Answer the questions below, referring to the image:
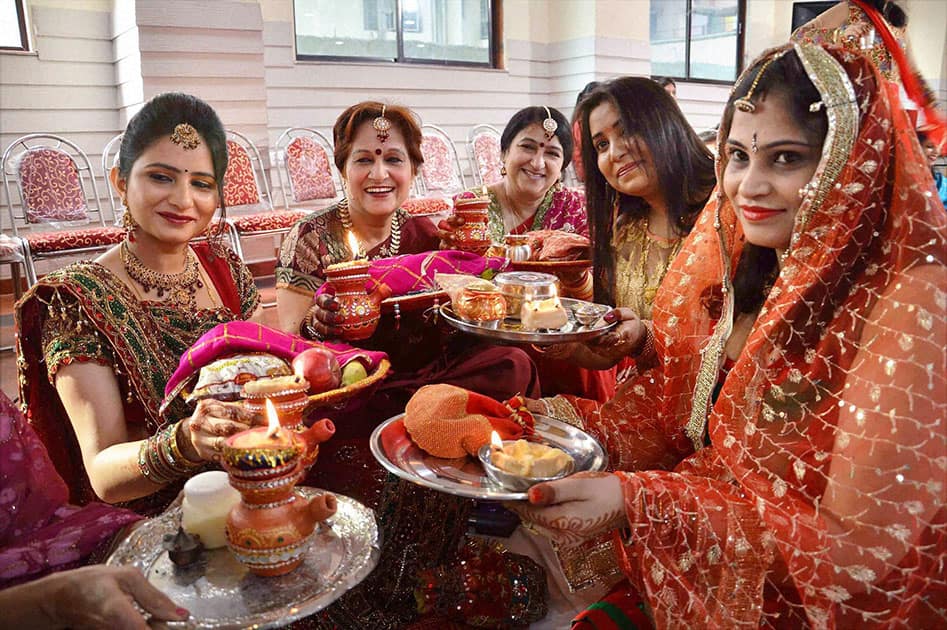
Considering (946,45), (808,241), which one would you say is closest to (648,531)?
(808,241)

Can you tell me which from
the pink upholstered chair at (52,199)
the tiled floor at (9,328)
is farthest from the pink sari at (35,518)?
the pink upholstered chair at (52,199)

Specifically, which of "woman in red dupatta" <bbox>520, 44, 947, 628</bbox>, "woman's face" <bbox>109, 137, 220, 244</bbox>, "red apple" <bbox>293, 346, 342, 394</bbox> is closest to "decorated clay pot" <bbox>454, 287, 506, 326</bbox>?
"red apple" <bbox>293, 346, 342, 394</bbox>

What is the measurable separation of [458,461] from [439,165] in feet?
21.2

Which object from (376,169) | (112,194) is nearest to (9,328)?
(112,194)

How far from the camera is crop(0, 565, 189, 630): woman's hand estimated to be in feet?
3.07

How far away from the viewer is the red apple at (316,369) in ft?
4.41

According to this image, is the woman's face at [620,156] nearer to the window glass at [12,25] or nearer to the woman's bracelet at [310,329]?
the woman's bracelet at [310,329]

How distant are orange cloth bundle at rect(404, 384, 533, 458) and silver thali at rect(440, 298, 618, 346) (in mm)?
173

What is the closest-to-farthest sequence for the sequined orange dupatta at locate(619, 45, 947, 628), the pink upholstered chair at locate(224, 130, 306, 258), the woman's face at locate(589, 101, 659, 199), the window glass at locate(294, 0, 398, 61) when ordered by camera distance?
the sequined orange dupatta at locate(619, 45, 947, 628) → the woman's face at locate(589, 101, 659, 199) → the pink upholstered chair at locate(224, 130, 306, 258) → the window glass at locate(294, 0, 398, 61)

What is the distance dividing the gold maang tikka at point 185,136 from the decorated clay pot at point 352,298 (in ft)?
1.70

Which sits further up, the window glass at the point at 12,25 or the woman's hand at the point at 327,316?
the window glass at the point at 12,25

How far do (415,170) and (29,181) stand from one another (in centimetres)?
395

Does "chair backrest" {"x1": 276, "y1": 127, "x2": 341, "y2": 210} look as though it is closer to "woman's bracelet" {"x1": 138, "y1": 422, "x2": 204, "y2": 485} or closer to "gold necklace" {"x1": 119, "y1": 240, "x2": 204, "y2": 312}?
"gold necklace" {"x1": 119, "y1": 240, "x2": 204, "y2": 312}

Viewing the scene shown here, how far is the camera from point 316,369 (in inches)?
53.1
